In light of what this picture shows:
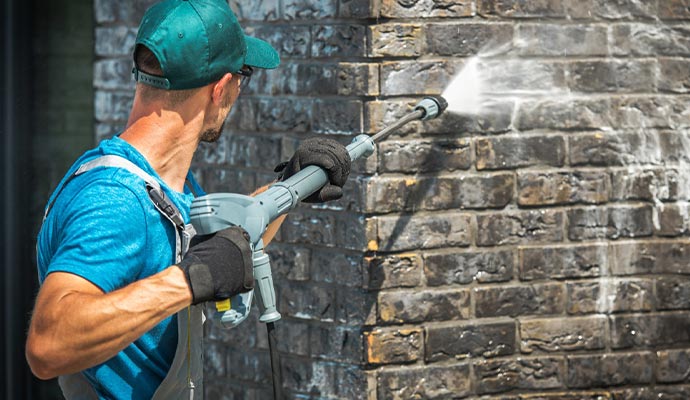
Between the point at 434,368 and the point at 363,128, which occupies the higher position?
the point at 363,128

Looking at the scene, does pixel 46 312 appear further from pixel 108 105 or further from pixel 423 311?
pixel 108 105

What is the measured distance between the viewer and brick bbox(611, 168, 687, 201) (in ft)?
14.2

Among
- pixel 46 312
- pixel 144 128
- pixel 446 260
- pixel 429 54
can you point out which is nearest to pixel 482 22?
pixel 429 54

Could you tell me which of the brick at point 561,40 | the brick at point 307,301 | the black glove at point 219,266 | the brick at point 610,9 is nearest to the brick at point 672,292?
the brick at point 561,40

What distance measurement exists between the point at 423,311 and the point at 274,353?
1.26 meters

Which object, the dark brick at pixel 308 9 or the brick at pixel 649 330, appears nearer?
the dark brick at pixel 308 9

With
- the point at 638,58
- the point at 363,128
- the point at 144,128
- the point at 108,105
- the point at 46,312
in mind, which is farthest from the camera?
the point at 108,105

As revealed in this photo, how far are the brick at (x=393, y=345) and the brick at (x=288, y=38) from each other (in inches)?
44.1

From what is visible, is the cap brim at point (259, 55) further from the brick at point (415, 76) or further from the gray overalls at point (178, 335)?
the brick at point (415, 76)

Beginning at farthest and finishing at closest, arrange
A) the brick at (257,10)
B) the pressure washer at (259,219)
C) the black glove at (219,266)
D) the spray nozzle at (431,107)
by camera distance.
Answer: the brick at (257,10)
the spray nozzle at (431,107)
the pressure washer at (259,219)
the black glove at (219,266)

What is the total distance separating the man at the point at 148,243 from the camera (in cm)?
240

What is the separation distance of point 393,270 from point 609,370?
1009mm

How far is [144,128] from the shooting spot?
9.35 ft

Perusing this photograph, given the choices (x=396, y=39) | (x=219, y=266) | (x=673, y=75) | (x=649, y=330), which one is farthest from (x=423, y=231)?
(x=219, y=266)
